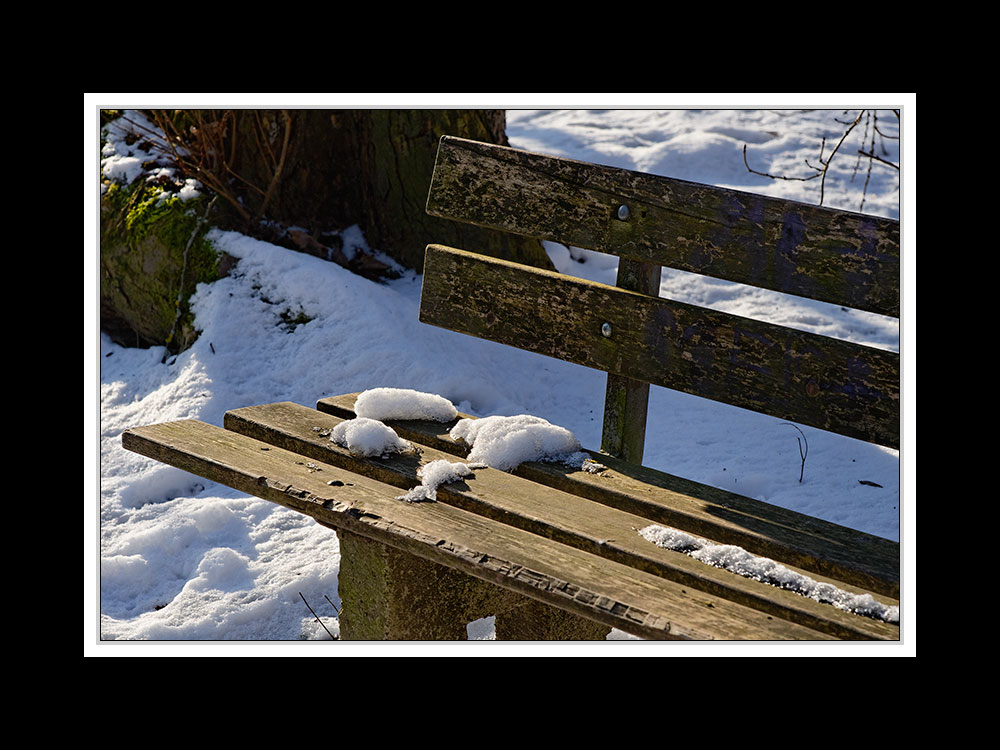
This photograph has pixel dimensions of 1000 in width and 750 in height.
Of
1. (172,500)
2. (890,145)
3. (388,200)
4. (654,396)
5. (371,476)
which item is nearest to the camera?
(371,476)

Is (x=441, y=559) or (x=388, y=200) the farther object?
(x=388, y=200)

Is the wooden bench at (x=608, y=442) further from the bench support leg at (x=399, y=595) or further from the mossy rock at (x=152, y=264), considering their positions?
the mossy rock at (x=152, y=264)

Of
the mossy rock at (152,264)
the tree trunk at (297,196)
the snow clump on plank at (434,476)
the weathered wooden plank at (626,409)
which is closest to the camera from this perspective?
the snow clump on plank at (434,476)

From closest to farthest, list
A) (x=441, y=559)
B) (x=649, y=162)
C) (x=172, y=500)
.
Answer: (x=441, y=559) → (x=172, y=500) → (x=649, y=162)

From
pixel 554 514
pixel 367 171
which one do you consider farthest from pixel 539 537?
pixel 367 171

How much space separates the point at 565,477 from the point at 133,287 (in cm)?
267

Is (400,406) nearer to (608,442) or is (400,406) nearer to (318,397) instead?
(608,442)

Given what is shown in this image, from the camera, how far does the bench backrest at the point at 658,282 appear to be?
2.14m

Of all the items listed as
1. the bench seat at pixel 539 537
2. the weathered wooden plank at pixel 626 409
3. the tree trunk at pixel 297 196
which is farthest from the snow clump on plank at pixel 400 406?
the tree trunk at pixel 297 196

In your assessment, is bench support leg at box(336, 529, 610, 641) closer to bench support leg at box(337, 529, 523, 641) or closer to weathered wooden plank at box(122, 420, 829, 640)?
bench support leg at box(337, 529, 523, 641)

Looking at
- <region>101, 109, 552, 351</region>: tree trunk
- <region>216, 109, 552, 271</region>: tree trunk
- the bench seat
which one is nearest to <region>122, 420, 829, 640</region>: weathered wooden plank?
the bench seat
